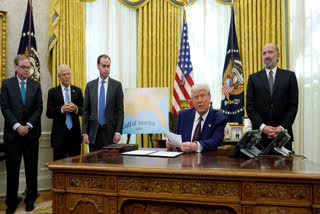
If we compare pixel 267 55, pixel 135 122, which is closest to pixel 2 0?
pixel 135 122

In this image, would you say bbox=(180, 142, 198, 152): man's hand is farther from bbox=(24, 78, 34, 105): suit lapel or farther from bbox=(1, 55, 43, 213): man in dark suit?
bbox=(24, 78, 34, 105): suit lapel

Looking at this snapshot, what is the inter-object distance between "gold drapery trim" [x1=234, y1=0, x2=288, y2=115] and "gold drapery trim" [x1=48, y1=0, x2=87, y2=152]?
2892 mm

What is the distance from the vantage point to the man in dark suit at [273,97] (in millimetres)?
2996

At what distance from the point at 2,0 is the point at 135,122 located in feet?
9.68

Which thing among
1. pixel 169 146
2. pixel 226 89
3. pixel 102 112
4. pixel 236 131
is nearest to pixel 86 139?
pixel 102 112

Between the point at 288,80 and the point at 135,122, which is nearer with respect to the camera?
the point at 288,80

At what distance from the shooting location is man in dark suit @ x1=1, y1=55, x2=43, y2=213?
11.5ft

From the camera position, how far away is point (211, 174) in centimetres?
162

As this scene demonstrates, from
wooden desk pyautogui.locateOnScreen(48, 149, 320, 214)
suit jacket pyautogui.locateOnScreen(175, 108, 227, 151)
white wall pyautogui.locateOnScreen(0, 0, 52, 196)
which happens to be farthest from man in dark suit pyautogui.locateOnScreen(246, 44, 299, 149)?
white wall pyautogui.locateOnScreen(0, 0, 52, 196)

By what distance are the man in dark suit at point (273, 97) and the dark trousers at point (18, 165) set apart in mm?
2775

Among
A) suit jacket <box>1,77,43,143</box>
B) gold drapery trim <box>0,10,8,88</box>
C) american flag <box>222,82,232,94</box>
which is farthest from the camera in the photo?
american flag <box>222,82,232,94</box>

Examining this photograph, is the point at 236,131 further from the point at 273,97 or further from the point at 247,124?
the point at 273,97

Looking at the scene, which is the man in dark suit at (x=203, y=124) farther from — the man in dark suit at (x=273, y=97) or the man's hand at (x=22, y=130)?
the man's hand at (x=22, y=130)

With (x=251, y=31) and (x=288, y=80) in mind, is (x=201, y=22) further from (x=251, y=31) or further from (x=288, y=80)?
(x=288, y=80)
